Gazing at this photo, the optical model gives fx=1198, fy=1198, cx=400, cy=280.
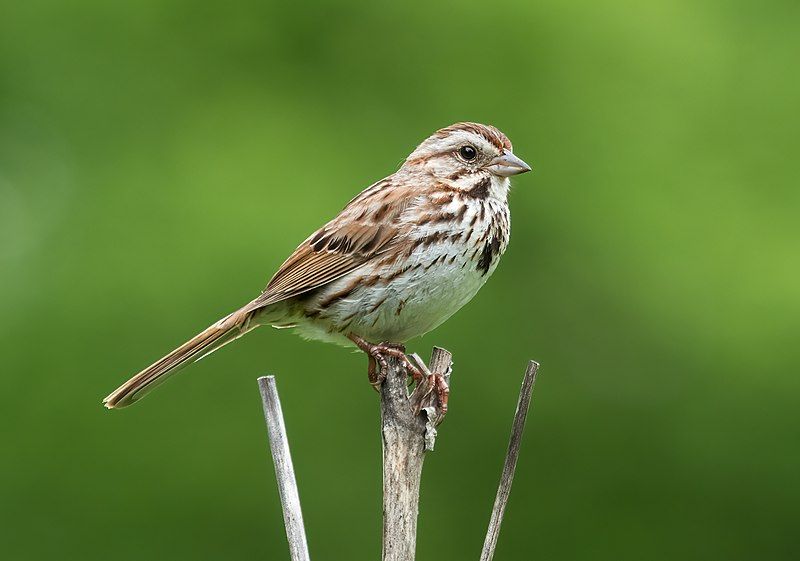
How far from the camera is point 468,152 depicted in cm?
469

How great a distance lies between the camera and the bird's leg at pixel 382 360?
382 cm

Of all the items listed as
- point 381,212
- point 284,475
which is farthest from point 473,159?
point 284,475

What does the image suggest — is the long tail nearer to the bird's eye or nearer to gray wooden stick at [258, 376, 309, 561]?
the bird's eye

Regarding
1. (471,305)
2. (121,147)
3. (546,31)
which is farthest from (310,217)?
(546,31)

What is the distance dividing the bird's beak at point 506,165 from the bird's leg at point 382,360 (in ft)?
2.87

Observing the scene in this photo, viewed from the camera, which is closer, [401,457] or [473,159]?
[401,457]

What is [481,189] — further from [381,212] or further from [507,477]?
[507,477]

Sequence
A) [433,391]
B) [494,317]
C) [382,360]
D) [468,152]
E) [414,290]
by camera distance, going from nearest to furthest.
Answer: [433,391], [382,360], [414,290], [468,152], [494,317]

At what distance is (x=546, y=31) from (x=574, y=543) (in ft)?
9.64

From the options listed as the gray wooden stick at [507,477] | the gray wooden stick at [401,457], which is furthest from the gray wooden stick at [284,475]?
the gray wooden stick at [507,477]

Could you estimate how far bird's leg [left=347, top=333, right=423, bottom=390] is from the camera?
12.5 ft

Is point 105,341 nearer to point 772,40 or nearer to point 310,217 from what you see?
point 310,217

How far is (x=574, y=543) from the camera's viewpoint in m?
6.43

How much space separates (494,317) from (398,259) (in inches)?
84.3
